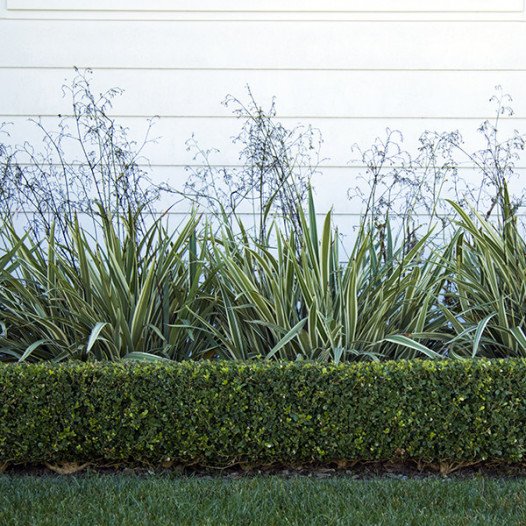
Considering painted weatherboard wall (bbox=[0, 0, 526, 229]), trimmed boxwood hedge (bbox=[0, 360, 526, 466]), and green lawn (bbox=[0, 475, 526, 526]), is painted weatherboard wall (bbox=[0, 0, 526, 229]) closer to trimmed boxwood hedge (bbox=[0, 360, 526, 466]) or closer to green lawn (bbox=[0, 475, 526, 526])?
trimmed boxwood hedge (bbox=[0, 360, 526, 466])

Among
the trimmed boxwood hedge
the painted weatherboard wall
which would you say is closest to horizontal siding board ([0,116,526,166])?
the painted weatherboard wall

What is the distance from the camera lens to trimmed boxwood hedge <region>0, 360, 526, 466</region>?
3.76 m

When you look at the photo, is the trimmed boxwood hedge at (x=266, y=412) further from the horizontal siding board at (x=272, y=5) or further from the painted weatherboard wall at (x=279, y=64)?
the horizontal siding board at (x=272, y=5)

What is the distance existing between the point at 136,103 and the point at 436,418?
3265 millimetres

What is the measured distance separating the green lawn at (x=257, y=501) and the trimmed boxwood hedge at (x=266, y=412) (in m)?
0.18

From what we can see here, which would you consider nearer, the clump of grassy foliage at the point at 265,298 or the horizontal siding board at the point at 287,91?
the clump of grassy foliage at the point at 265,298

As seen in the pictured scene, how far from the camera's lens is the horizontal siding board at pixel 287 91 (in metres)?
5.68

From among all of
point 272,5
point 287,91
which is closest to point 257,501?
point 287,91

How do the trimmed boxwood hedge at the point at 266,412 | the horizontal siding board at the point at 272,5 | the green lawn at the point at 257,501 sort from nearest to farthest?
the green lawn at the point at 257,501 → the trimmed boxwood hedge at the point at 266,412 → the horizontal siding board at the point at 272,5

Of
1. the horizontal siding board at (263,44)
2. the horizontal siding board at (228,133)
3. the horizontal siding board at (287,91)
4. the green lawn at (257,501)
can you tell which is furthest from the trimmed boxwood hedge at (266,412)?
the horizontal siding board at (263,44)

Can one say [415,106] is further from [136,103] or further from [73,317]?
[73,317]

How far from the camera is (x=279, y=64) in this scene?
570cm

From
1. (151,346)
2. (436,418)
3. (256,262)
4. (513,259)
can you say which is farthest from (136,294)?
(513,259)

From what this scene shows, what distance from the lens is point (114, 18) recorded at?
18.8ft
